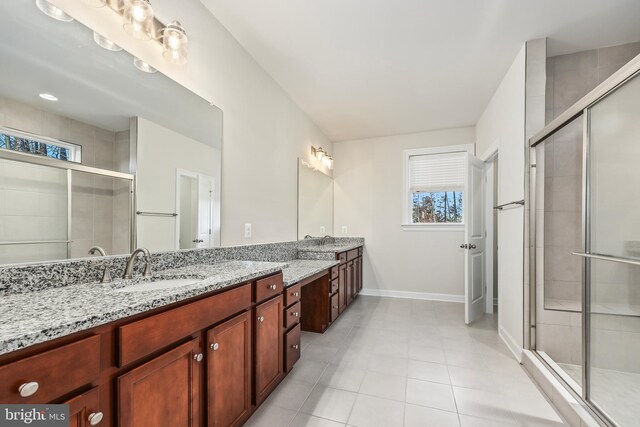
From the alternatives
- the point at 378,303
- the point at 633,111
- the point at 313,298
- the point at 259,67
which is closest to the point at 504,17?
the point at 633,111

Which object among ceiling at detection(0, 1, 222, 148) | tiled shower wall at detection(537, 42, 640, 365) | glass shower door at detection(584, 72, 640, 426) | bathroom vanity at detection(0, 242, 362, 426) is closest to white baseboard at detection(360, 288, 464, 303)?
tiled shower wall at detection(537, 42, 640, 365)

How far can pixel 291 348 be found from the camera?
2.11m

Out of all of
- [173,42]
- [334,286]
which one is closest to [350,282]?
[334,286]

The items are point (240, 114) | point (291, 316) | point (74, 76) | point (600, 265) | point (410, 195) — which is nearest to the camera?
point (74, 76)

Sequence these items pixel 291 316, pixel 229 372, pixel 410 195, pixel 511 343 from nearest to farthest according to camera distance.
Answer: pixel 229 372 → pixel 291 316 → pixel 511 343 → pixel 410 195

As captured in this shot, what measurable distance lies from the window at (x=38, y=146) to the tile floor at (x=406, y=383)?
5.46ft

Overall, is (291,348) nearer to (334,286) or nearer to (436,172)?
(334,286)

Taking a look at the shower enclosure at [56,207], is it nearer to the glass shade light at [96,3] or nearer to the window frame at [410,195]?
the glass shade light at [96,3]

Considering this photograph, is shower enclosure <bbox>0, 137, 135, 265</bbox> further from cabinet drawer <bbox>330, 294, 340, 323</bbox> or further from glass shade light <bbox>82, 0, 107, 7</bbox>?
cabinet drawer <bbox>330, 294, 340, 323</bbox>

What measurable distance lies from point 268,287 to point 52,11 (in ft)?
5.44

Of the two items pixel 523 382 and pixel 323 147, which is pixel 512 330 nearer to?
pixel 523 382

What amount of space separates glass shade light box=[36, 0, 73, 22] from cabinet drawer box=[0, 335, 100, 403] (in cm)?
135

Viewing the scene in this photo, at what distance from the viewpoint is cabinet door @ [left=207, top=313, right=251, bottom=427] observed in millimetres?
1286

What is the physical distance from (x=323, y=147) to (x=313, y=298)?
2.45 m
